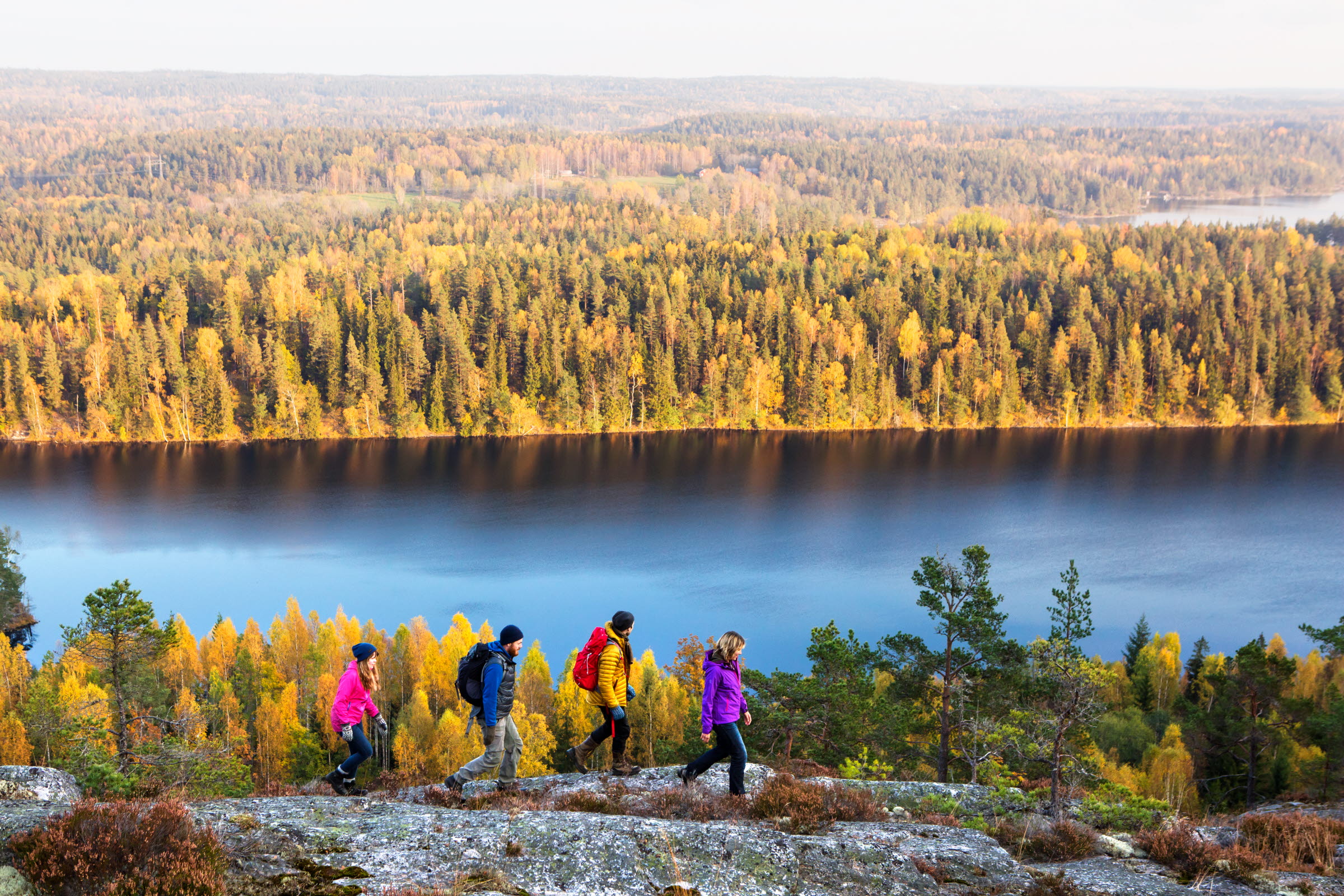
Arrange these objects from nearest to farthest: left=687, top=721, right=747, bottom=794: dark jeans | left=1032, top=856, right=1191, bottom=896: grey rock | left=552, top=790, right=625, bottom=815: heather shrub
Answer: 1. left=1032, top=856, right=1191, bottom=896: grey rock
2. left=552, top=790, right=625, bottom=815: heather shrub
3. left=687, top=721, right=747, bottom=794: dark jeans

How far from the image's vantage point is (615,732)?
11.1m

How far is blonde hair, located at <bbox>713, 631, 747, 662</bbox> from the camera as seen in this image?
10102 mm

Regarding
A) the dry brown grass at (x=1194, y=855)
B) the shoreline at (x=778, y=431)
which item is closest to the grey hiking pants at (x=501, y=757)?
the dry brown grass at (x=1194, y=855)

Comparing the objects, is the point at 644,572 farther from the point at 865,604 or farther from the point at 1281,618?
the point at 1281,618

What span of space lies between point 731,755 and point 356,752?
4.43 m

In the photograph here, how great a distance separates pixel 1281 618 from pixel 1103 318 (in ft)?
222

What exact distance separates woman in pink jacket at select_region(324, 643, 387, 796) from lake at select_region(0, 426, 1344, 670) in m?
35.1

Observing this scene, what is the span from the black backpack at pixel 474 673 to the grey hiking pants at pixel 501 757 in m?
0.45

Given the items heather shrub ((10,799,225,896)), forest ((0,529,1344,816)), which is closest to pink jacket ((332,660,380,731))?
forest ((0,529,1344,816))

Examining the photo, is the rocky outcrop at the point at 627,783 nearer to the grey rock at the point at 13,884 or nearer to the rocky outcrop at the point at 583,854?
the rocky outcrop at the point at 583,854

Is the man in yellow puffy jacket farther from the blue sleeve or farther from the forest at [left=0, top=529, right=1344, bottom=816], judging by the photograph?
the forest at [left=0, top=529, right=1344, bottom=816]

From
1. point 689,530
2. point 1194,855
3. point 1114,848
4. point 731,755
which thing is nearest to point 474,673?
point 731,755

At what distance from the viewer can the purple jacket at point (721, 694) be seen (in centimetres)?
1030

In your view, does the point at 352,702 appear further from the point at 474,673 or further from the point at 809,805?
the point at 809,805
